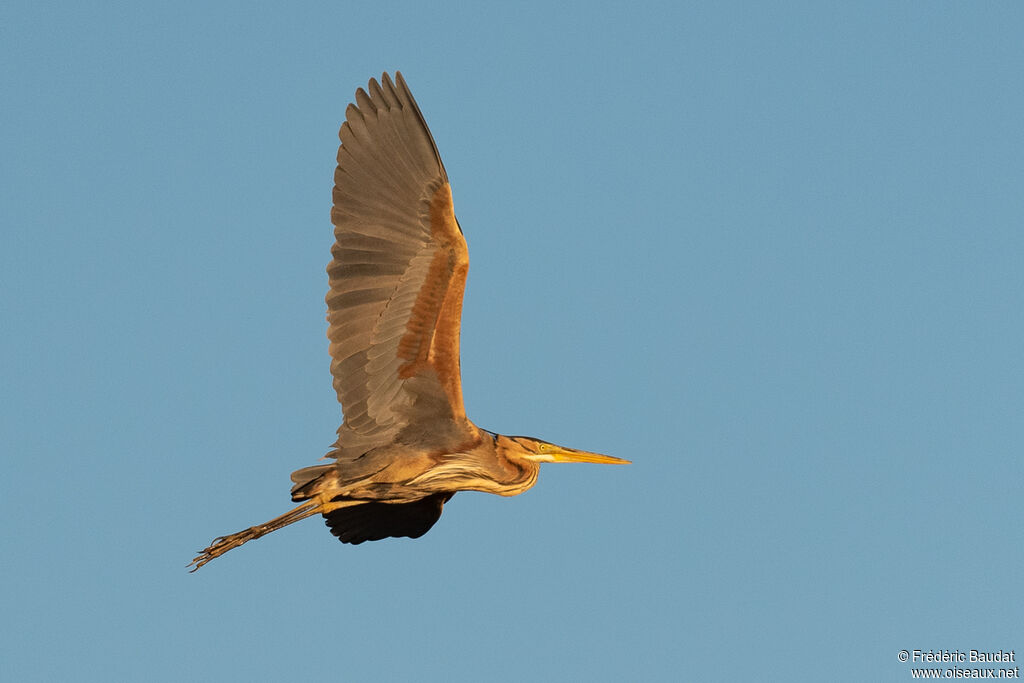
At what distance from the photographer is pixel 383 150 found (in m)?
11.9

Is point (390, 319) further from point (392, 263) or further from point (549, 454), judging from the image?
point (549, 454)

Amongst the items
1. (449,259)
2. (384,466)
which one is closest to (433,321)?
(449,259)

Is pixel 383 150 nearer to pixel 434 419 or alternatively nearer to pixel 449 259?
pixel 449 259

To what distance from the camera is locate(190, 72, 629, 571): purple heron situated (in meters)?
11.7

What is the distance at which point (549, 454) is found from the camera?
13430mm

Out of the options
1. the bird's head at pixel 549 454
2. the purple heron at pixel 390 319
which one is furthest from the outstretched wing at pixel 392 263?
the bird's head at pixel 549 454

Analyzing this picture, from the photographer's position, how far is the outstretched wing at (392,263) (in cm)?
1170

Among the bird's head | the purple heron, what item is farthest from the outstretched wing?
the bird's head

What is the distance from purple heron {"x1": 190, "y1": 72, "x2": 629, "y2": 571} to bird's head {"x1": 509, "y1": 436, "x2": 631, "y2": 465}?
649 millimetres

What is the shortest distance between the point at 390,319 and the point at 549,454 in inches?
96.4

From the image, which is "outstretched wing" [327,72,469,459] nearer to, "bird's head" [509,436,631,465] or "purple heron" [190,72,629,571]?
"purple heron" [190,72,629,571]

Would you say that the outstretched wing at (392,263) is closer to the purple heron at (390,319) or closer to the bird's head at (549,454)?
Answer: the purple heron at (390,319)

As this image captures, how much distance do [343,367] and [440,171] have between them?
6.21 feet

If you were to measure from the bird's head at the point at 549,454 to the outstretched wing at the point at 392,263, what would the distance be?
1.15 metres
